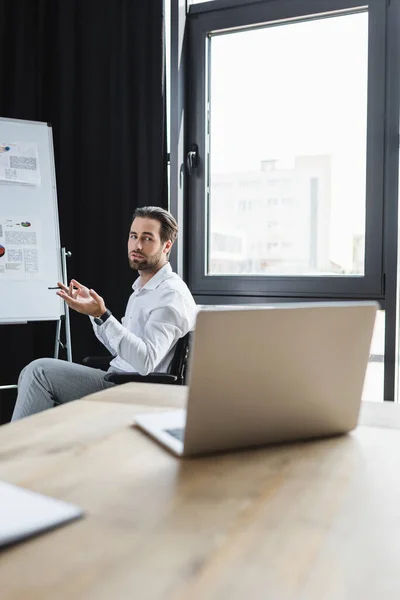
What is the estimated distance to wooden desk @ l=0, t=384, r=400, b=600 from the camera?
21.0 inches

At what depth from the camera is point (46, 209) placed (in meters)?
3.18

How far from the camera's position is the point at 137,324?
8.79 ft

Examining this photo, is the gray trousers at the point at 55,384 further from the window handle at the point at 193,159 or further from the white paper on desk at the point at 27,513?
the white paper on desk at the point at 27,513

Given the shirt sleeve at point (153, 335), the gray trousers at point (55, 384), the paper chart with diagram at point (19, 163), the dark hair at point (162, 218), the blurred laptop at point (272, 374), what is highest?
the paper chart with diagram at point (19, 163)

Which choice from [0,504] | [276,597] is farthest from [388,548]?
[0,504]

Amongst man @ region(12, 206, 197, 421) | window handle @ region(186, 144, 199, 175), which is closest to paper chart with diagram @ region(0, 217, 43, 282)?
man @ region(12, 206, 197, 421)

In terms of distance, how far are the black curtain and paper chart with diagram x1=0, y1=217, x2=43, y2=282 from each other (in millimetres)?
207

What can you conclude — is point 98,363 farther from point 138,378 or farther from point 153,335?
point 138,378

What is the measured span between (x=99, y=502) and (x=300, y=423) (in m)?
0.38

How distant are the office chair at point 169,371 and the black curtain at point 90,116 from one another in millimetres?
539

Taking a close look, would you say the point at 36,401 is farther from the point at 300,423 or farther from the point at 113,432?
the point at 300,423

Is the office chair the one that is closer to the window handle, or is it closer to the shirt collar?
the shirt collar

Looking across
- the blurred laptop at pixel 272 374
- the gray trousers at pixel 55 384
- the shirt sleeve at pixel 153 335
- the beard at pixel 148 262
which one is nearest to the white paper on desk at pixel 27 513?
the blurred laptop at pixel 272 374

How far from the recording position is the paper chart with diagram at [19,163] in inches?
122
